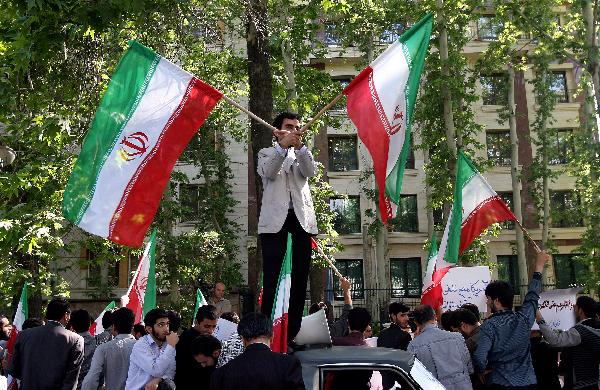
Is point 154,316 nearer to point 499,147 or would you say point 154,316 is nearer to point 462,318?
point 462,318

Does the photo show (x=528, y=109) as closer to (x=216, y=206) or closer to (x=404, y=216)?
(x=404, y=216)

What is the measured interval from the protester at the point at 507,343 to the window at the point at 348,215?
29828 millimetres

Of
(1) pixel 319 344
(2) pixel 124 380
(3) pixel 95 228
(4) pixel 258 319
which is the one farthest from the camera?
(2) pixel 124 380

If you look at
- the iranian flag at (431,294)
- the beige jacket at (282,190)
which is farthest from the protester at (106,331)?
the iranian flag at (431,294)

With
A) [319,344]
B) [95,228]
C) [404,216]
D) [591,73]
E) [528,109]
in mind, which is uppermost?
[528,109]

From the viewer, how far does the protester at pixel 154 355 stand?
6043 millimetres

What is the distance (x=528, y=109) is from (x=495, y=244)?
7987mm

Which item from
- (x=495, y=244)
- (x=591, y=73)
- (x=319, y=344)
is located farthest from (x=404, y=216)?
(x=319, y=344)

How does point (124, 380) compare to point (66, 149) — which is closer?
point (124, 380)

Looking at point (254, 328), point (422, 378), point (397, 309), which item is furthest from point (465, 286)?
point (254, 328)

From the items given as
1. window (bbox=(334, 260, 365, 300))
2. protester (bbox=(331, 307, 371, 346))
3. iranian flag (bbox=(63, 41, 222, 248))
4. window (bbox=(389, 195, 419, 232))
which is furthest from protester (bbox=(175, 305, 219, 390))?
window (bbox=(389, 195, 419, 232))

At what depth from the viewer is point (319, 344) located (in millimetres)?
5594

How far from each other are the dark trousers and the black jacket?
1681 millimetres

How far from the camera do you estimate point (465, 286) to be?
36.9ft
